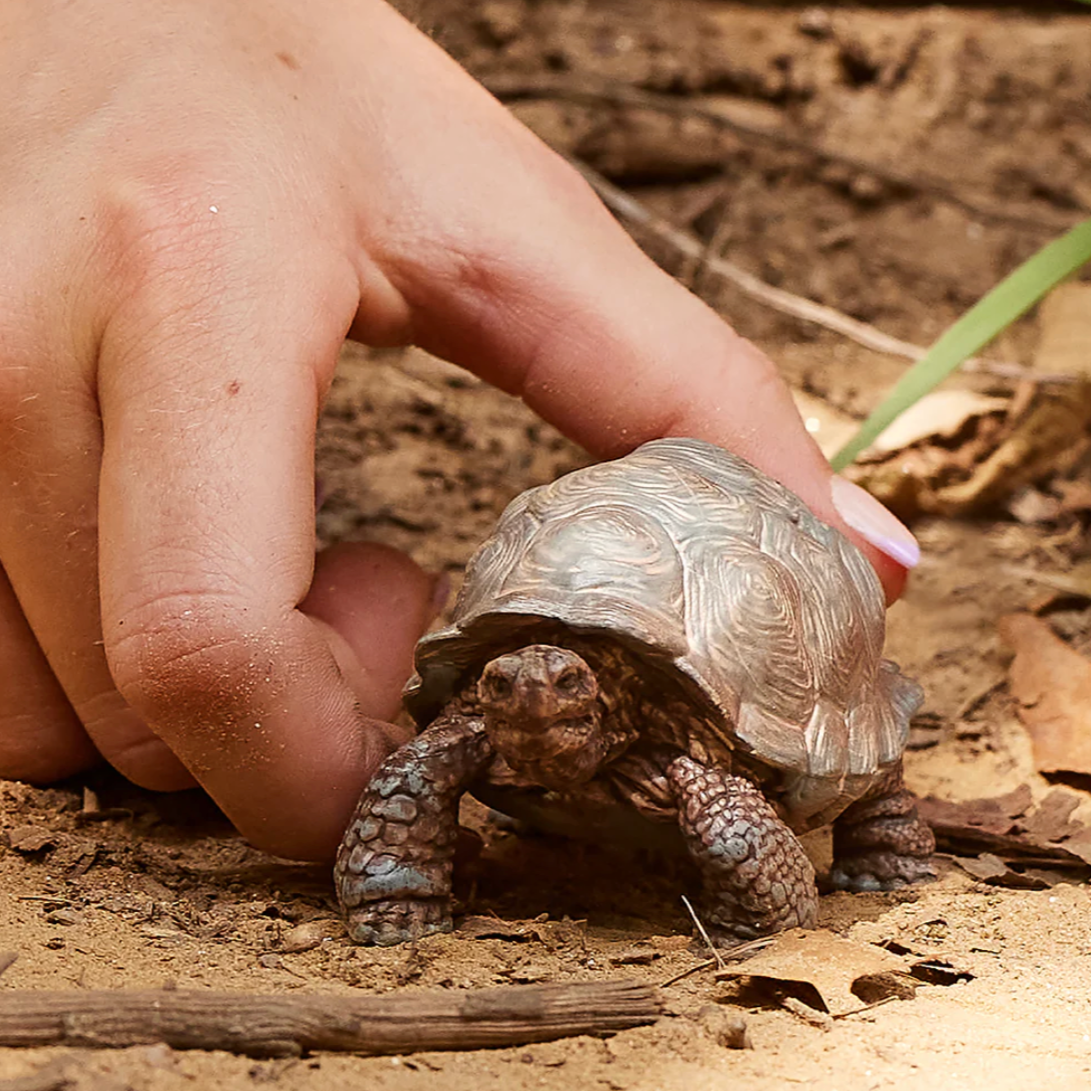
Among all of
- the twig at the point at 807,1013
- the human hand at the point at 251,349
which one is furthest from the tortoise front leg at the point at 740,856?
the human hand at the point at 251,349

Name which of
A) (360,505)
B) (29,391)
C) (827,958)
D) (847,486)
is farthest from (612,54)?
(827,958)

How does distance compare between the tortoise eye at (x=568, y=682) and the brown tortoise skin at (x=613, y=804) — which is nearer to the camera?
the tortoise eye at (x=568, y=682)

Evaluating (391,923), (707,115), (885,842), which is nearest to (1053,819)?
(885,842)

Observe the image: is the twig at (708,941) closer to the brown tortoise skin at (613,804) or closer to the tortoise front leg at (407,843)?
the brown tortoise skin at (613,804)

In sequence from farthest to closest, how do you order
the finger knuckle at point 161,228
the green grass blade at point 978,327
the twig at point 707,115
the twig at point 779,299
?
1. the twig at point 707,115
2. the twig at point 779,299
3. the green grass blade at point 978,327
4. the finger knuckle at point 161,228

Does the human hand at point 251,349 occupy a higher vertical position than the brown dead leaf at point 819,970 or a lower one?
higher

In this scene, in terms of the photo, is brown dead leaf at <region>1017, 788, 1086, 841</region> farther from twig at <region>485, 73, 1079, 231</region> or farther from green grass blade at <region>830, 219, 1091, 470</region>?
twig at <region>485, 73, 1079, 231</region>

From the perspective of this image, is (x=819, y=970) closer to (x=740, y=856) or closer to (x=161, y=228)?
(x=740, y=856)

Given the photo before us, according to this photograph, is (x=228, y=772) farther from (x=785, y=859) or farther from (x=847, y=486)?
(x=847, y=486)
